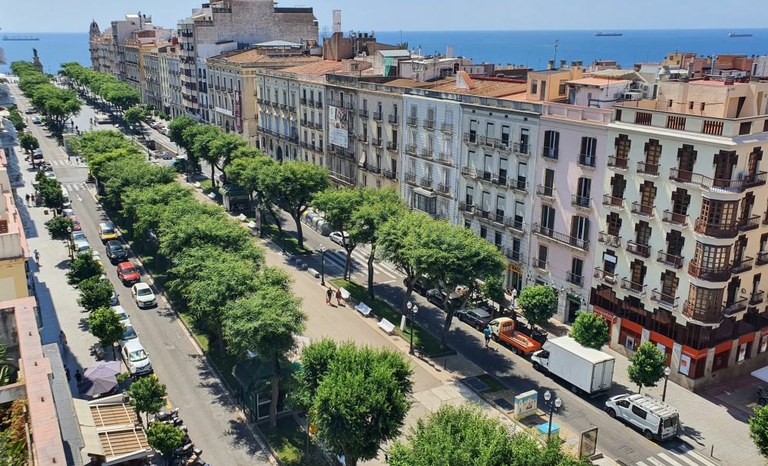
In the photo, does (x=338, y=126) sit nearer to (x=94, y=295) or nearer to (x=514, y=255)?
(x=514, y=255)

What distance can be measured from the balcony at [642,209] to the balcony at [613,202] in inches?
52.5

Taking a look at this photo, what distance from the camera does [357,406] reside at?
3250cm

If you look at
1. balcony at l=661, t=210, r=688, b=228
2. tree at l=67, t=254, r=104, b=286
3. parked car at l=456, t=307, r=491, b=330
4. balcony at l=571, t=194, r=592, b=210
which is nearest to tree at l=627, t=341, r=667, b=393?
balcony at l=661, t=210, r=688, b=228

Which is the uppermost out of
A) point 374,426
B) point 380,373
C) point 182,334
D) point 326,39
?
point 326,39

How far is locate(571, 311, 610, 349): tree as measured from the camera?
49312 millimetres

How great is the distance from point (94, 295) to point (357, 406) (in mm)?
30881

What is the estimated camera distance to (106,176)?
264 feet

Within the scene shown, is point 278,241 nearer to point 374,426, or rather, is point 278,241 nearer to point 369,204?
point 369,204

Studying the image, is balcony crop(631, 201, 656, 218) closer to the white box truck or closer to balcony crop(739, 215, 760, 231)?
balcony crop(739, 215, 760, 231)

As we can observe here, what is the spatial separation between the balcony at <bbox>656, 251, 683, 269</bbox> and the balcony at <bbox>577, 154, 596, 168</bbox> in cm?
963

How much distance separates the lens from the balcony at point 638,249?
5178 centimetres

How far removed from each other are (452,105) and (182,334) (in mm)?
35869

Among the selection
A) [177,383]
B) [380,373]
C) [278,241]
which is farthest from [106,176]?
[380,373]

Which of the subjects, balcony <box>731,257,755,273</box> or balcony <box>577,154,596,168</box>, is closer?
balcony <box>731,257,755,273</box>
